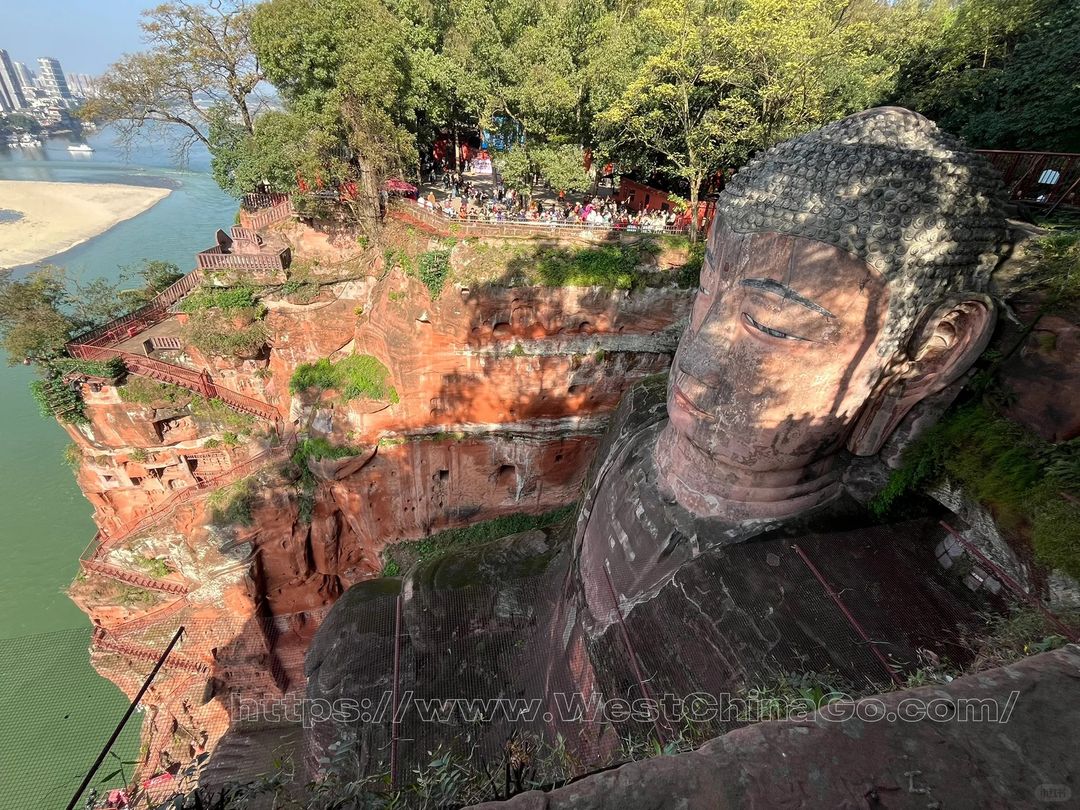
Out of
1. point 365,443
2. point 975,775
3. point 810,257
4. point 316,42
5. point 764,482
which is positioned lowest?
point 365,443

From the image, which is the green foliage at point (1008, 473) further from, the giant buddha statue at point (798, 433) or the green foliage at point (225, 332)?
the green foliage at point (225, 332)

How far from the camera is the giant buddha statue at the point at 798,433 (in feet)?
13.3

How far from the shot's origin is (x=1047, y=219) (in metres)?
5.61

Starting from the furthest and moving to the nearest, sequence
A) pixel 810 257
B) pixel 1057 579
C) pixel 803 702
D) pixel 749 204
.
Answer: pixel 749 204 → pixel 810 257 → pixel 1057 579 → pixel 803 702

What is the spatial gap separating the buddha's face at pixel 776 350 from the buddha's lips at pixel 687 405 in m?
0.01

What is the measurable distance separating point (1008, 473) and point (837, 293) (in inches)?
78.9

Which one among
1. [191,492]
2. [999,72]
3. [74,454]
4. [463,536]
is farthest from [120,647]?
[999,72]

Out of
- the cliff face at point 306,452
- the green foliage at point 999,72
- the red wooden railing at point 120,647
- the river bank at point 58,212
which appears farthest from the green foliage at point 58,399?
the river bank at point 58,212

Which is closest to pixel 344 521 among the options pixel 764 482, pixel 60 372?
pixel 60 372

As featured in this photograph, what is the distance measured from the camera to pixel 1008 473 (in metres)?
4.11

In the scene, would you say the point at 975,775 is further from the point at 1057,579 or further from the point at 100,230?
the point at 100,230

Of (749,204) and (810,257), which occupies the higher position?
(749,204)

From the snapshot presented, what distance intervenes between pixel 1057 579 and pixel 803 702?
2276 mm

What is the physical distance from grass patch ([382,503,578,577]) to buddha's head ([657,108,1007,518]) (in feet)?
32.2
